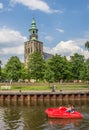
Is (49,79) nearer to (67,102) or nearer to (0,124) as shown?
(67,102)

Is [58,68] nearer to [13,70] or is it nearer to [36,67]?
[36,67]

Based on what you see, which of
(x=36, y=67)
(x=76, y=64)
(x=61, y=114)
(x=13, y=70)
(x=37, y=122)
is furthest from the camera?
(x=76, y=64)

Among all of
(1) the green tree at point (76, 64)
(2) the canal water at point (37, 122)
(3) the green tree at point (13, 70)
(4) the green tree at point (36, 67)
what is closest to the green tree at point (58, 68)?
(4) the green tree at point (36, 67)

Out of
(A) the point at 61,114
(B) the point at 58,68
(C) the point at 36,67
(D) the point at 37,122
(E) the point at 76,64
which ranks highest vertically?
(E) the point at 76,64

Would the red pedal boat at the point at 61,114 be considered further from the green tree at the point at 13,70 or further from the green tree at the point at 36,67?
the green tree at the point at 36,67

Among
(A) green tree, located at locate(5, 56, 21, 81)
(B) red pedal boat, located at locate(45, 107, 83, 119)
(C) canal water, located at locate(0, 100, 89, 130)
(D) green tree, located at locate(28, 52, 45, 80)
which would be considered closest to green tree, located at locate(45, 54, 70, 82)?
(D) green tree, located at locate(28, 52, 45, 80)

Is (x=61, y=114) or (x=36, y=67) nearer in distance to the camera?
(x=61, y=114)

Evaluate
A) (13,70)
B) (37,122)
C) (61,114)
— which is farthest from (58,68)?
(37,122)

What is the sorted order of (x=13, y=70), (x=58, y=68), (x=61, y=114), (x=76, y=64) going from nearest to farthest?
(x=61, y=114)
(x=13, y=70)
(x=58, y=68)
(x=76, y=64)

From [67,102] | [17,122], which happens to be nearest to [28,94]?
[67,102]

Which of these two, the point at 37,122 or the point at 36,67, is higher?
the point at 36,67

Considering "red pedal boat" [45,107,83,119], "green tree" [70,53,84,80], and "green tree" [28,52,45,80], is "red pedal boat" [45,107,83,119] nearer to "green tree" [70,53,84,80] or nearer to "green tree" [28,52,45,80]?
"green tree" [28,52,45,80]

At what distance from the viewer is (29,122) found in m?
44.8

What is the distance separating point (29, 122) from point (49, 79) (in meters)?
53.3
